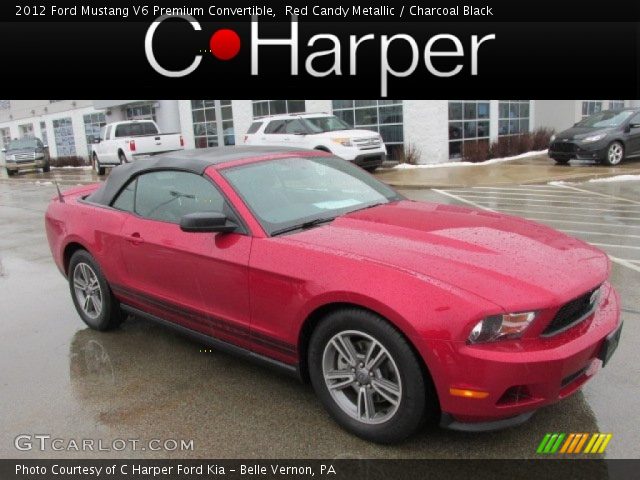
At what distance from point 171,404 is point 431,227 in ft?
6.40

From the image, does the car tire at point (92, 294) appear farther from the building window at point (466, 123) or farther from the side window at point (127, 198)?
the building window at point (466, 123)

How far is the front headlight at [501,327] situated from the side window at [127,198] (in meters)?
2.91

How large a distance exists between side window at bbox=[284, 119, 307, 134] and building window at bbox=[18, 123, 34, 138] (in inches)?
1353

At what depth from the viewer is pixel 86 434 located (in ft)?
10.8

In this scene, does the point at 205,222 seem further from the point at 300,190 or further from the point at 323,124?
the point at 323,124

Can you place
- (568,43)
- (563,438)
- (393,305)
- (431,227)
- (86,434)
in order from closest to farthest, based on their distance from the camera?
(393,305), (563,438), (86,434), (431,227), (568,43)

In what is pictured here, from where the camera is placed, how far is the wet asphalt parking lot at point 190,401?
303 centimetres

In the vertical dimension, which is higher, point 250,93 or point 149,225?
point 250,93

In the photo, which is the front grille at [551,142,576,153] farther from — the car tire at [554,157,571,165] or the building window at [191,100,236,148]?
the building window at [191,100,236,148]

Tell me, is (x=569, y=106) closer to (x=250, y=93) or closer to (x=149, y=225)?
(x=250, y=93)

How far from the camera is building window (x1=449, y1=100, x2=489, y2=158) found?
1862cm

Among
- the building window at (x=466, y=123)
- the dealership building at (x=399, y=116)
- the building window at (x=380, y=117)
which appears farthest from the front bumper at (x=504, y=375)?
the building window at (x=466, y=123)

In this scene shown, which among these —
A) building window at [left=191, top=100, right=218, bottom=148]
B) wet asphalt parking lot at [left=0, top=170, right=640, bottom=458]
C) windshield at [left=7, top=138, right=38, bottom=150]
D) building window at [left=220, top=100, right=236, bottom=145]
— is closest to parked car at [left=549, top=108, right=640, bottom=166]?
wet asphalt parking lot at [left=0, top=170, right=640, bottom=458]

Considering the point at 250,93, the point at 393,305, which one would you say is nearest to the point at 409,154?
the point at 250,93
